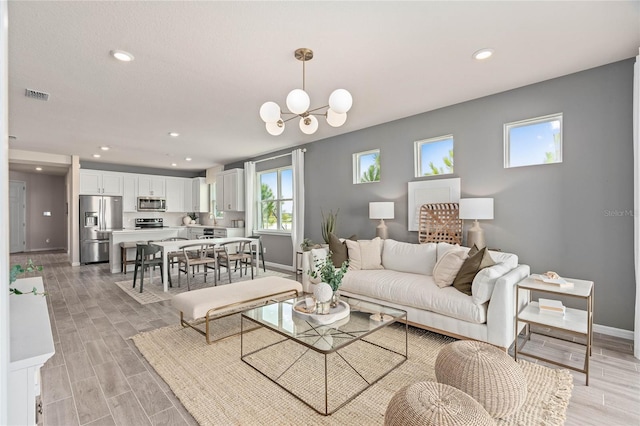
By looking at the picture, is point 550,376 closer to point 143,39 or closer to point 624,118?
point 624,118

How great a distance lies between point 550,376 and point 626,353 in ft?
3.23

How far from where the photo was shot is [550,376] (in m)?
2.26

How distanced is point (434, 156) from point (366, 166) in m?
1.22

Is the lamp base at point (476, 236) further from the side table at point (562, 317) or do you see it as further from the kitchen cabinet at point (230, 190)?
the kitchen cabinet at point (230, 190)

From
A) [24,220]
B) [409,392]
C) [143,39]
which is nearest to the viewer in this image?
[409,392]

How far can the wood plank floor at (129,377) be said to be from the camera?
1.86 m

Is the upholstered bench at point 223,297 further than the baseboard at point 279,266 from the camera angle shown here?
No

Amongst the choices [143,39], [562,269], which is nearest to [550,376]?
[562,269]

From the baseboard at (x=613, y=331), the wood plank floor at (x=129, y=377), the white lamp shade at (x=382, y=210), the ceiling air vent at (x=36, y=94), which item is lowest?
the wood plank floor at (x=129, y=377)

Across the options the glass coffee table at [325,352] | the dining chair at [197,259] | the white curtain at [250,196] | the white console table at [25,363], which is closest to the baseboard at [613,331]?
the glass coffee table at [325,352]

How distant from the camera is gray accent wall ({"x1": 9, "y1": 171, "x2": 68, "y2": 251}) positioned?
31.1 ft

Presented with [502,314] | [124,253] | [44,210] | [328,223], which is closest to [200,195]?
[124,253]

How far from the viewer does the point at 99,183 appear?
7723 millimetres

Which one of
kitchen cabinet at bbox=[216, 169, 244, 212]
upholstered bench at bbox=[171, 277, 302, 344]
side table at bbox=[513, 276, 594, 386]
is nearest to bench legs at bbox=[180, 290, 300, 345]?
upholstered bench at bbox=[171, 277, 302, 344]
